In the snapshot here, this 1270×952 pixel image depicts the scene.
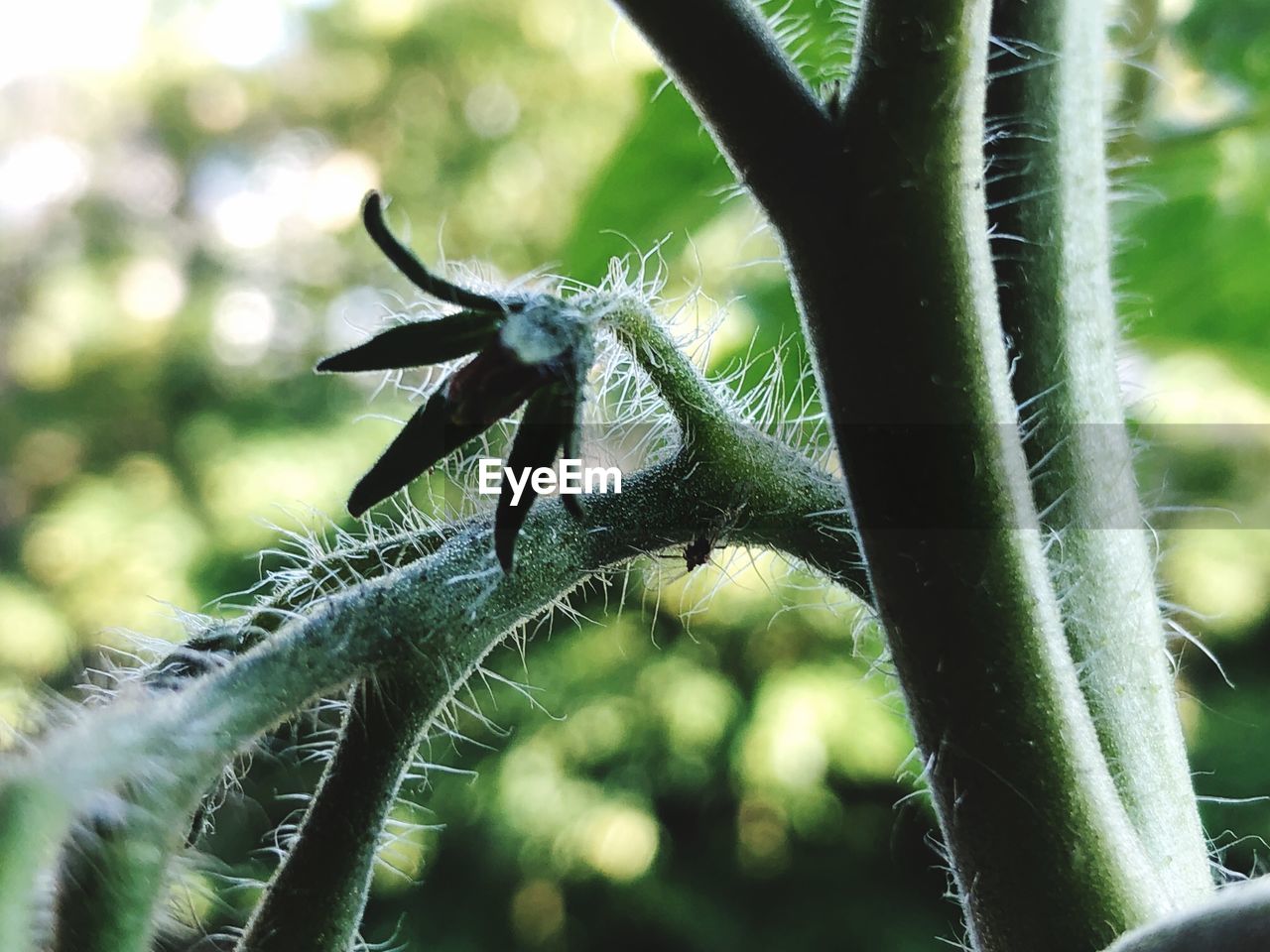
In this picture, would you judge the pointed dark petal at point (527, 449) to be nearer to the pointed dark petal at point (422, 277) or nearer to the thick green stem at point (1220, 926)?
the pointed dark petal at point (422, 277)

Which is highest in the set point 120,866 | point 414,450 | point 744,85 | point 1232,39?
point 1232,39

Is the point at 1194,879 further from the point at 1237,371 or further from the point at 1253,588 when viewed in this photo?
the point at 1253,588

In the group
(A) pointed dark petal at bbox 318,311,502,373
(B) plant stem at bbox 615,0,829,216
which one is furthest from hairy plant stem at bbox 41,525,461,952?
(B) plant stem at bbox 615,0,829,216

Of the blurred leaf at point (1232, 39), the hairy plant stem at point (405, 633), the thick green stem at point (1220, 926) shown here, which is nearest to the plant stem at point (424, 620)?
the hairy plant stem at point (405, 633)

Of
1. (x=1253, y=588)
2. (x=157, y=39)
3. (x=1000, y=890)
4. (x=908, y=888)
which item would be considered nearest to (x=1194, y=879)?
(x=1000, y=890)

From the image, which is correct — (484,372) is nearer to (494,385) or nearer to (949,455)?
(494,385)

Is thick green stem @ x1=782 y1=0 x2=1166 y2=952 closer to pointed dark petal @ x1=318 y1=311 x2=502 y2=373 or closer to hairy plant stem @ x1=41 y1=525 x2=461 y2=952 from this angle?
pointed dark petal @ x1=318 y1=311 x2=502 y2=373

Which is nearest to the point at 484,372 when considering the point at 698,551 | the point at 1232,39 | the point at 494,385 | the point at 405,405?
the point at 494,385
